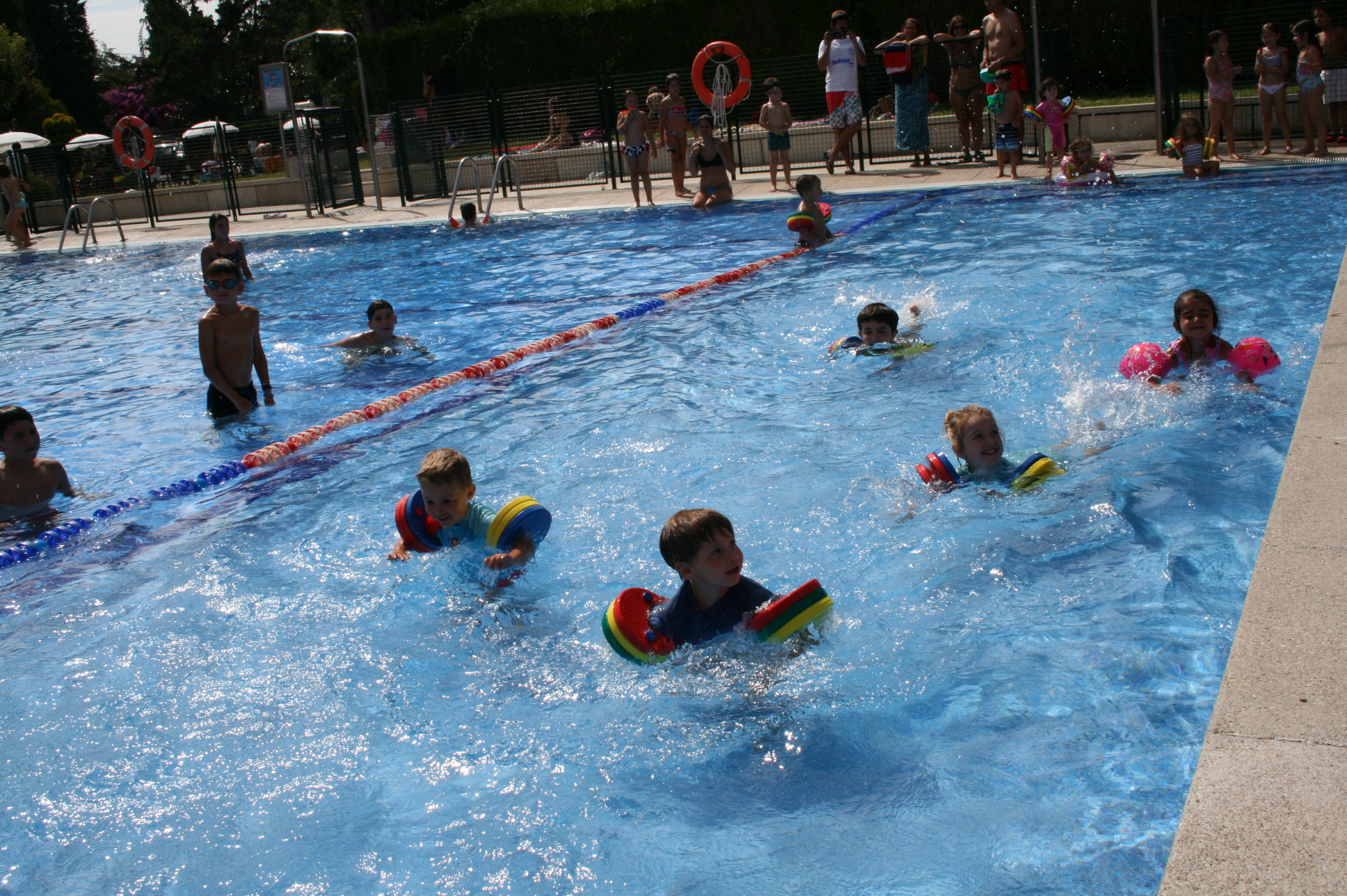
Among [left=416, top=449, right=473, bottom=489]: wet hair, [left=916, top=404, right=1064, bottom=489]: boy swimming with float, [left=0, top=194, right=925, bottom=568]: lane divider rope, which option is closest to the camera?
[left=416, top=449, right=473, bottom=489]: wet hair

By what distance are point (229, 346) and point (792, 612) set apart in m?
5.85

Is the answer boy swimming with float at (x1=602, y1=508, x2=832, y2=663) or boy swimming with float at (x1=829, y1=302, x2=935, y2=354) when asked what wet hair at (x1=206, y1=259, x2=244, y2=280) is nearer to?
boy swimming with float at (x1=829, y1=302, x2=935, y2=354)

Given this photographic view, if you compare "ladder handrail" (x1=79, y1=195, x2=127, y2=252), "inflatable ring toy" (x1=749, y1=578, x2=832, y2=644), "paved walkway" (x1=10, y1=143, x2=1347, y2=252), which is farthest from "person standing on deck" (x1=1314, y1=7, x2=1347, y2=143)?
"ladder handrail" (x1=79, y1=195, x2=127, y2=252)

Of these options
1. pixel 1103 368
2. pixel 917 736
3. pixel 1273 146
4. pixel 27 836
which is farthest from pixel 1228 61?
pixel 27 836

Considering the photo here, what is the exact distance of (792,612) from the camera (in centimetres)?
384

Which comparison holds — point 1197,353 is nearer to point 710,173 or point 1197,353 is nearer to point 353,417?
point 353,417

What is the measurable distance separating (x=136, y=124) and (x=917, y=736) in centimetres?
2420

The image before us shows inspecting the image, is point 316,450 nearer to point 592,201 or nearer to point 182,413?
point 182,413

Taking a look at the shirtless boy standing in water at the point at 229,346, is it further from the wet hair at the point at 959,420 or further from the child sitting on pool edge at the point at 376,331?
the wet hair at the point at 959,420

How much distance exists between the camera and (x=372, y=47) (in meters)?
34.9

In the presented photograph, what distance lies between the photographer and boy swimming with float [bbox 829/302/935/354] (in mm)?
8219

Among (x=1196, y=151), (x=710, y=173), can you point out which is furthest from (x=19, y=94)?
(x=1196, y=151)

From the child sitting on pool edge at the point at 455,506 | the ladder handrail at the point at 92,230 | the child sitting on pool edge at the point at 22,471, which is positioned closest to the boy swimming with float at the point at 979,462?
the child sitting on pool edge at the point at 455,506

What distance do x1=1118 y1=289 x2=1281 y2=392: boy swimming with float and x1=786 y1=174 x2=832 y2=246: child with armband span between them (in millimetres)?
6417
